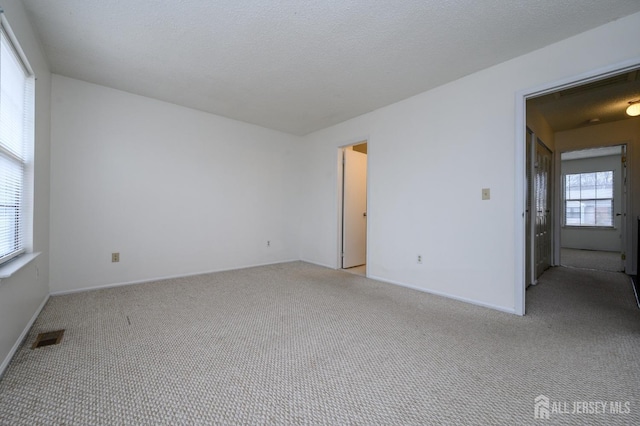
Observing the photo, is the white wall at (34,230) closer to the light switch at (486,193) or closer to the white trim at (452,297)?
the white trim at (452,297)

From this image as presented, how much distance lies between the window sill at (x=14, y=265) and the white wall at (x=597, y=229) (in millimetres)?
8564

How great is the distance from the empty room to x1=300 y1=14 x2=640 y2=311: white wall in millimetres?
20

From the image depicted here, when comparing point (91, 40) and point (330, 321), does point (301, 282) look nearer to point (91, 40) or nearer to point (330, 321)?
point (330, 321)

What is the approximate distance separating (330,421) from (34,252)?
2.74 meters

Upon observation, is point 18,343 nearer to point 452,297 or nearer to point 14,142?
point 14,142

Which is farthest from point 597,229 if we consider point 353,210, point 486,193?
point 353,210

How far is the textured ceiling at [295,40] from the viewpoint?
6.36 ft

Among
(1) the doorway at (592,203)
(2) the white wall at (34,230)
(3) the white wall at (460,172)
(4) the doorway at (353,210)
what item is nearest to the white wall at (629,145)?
(1) the doorway at (592,203)

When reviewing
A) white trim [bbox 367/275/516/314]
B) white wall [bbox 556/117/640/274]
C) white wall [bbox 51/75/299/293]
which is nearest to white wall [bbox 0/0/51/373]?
white wall [bbox 51/75/299/293]

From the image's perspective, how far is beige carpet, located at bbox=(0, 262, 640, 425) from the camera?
1259 mm

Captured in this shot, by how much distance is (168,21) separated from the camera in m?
2.09

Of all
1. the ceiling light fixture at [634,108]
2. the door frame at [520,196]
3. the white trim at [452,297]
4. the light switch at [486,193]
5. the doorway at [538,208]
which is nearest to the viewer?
the door frame at [520,196]

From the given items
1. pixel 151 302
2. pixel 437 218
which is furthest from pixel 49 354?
pixel 437 218

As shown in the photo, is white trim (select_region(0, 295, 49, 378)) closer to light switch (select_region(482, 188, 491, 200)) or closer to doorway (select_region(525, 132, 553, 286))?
light switch (select_region(482, 188, 491, 200))
